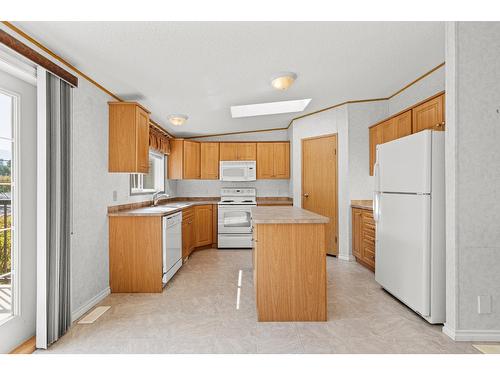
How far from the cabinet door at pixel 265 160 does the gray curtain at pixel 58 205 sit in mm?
3674

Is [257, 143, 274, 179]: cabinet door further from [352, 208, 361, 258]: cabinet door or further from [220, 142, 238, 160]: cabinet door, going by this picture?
[352, 208, 361, 258]: cabinet door

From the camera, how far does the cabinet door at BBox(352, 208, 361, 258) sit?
3.93 m

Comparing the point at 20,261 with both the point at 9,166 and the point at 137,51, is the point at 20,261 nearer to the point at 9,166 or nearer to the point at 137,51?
the point at 9,166

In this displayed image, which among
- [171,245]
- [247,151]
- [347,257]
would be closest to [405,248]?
[347,257]

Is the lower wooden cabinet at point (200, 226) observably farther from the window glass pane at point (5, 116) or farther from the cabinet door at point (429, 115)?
the cabinet door at point (429, 115)

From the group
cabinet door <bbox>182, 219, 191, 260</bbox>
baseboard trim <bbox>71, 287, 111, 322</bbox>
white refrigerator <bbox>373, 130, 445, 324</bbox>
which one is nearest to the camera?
white refrigerator <bbox>373, 130, 445, 324</bbox>

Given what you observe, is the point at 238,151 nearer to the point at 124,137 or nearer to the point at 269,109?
the point at 269,109

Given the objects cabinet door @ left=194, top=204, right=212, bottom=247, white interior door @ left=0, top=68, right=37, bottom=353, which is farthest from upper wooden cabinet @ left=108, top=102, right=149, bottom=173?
cabinet door @ left=194, top=204, right=212, bottom=247

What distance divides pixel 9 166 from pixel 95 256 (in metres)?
1.20

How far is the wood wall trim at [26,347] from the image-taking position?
6.23 feet

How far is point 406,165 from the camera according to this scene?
8.18 ft

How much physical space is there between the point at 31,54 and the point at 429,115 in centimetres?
338

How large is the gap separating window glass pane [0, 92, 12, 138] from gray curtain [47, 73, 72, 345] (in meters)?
0.23

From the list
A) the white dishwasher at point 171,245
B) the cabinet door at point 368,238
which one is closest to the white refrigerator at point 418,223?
the cabinet door at point 368,238
